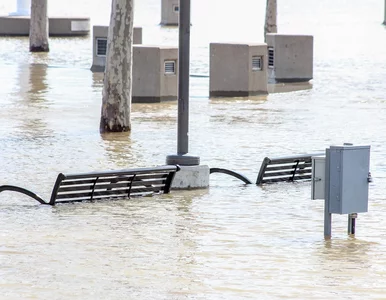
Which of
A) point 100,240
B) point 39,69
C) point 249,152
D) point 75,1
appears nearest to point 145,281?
point 100,240

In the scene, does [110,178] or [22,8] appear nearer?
[110,178]

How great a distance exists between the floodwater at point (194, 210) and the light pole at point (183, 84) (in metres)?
0.43

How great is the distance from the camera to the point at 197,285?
30.2 ft

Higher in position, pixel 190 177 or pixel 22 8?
pixel 22 8

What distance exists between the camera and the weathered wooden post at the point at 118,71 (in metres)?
19.5

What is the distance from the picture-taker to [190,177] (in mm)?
13898

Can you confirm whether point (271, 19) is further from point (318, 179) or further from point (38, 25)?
point (318, 179)

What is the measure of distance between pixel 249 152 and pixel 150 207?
4.46 m

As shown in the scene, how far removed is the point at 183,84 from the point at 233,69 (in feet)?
40.3

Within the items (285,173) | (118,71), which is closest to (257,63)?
(118,71)

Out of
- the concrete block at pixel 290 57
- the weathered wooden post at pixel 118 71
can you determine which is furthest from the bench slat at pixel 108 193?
the concrete block at pixel 290 57

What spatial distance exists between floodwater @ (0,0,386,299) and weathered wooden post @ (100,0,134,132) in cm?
54

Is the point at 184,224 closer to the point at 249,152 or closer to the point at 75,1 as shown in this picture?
the point at 249,152

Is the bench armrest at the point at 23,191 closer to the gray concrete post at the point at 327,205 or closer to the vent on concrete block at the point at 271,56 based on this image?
the gray concrete post at the point at 327,205
